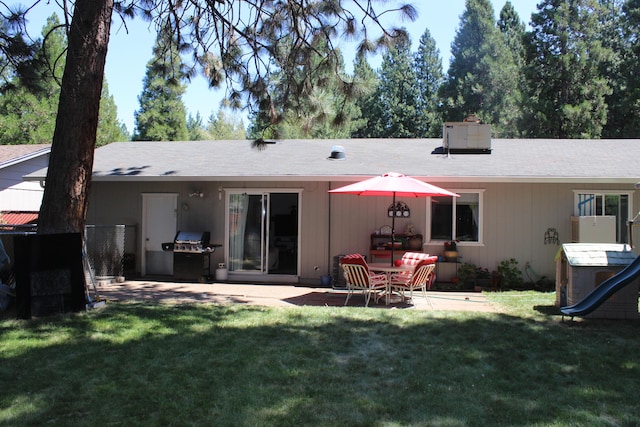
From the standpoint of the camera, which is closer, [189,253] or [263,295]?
[263,295]

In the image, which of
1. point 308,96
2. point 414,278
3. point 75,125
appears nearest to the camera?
point 75,125

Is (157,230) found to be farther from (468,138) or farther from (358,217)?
(468,138)

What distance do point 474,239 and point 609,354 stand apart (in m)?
5.38

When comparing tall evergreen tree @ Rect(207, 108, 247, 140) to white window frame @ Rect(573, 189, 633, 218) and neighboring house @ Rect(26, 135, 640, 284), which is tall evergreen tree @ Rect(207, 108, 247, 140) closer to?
neighboring house @ Rect(26, 135, 640, 284)

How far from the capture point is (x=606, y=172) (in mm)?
10062

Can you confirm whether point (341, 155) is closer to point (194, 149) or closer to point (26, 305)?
point (194, 149)

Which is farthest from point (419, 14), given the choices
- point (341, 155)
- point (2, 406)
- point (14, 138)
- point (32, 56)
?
point (14, 138)

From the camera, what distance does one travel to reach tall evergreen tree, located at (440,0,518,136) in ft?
96.9

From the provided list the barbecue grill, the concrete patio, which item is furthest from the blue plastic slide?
the barbecue grill

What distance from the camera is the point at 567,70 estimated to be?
934 inches

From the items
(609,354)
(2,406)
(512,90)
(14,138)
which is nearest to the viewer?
(2,406)

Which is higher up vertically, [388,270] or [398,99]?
[398,99]

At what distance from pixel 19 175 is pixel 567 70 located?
74.1ft

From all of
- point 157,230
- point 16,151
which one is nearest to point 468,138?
point 157,230
